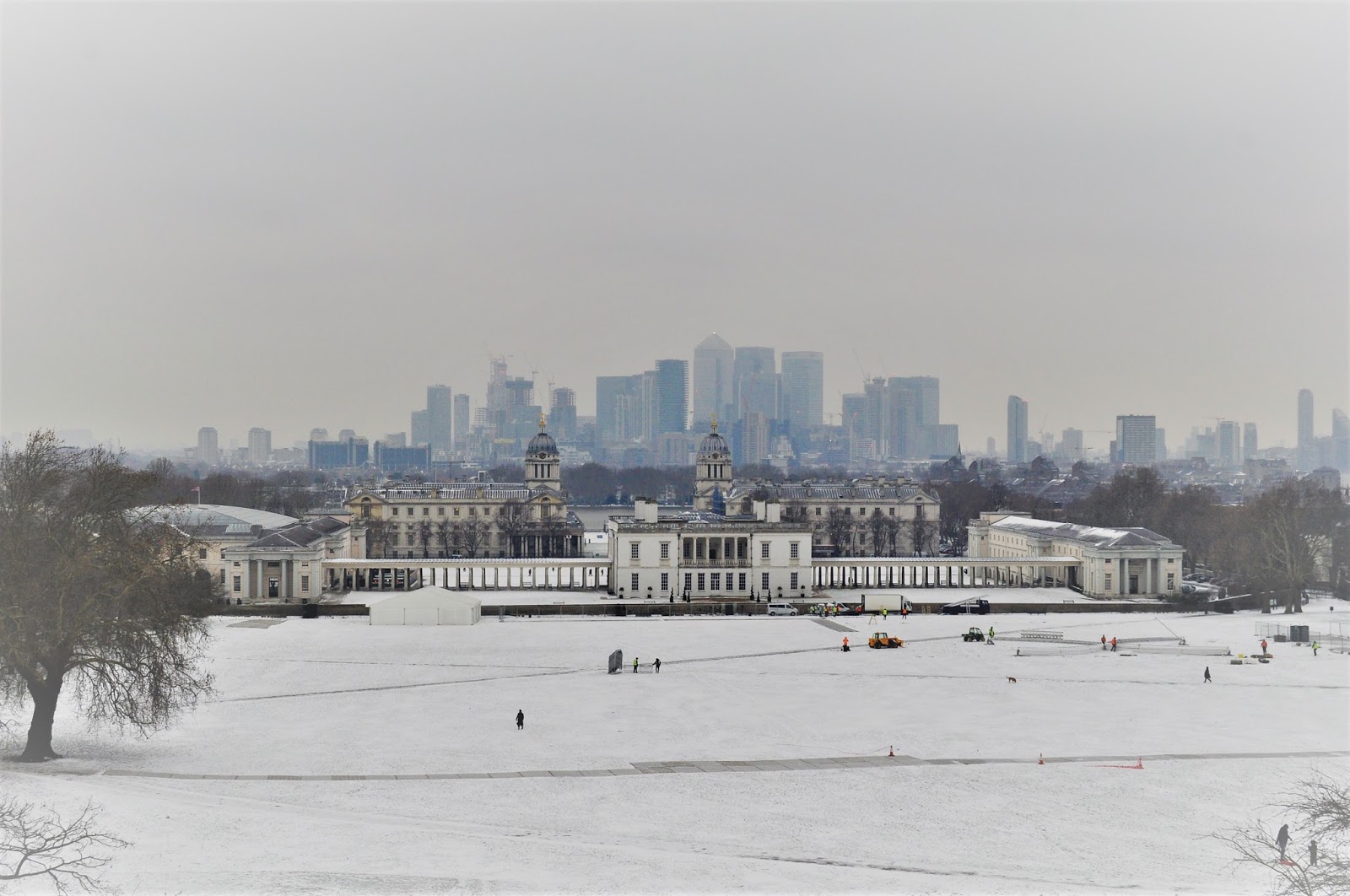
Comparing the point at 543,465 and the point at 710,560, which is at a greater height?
the point at 543,465

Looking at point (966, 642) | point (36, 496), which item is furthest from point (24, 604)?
point (966, 642)

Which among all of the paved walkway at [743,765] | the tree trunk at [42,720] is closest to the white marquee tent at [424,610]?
the tree trunk at [42,720]

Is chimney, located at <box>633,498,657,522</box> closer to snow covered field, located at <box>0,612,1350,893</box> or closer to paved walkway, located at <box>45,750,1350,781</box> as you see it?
snow covered field, located at <box>0,612,1350,893</box>

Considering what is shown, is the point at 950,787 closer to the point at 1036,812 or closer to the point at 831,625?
the point at 1036,812

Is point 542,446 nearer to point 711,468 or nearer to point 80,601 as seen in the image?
point 711,468

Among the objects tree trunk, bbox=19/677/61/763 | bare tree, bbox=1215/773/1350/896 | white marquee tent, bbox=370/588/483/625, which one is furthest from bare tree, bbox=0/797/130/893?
white marquee tent, bbox=370/588/483/625

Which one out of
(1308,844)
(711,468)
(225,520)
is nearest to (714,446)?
(711,468)

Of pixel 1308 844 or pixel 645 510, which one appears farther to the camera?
pixel 645 510
